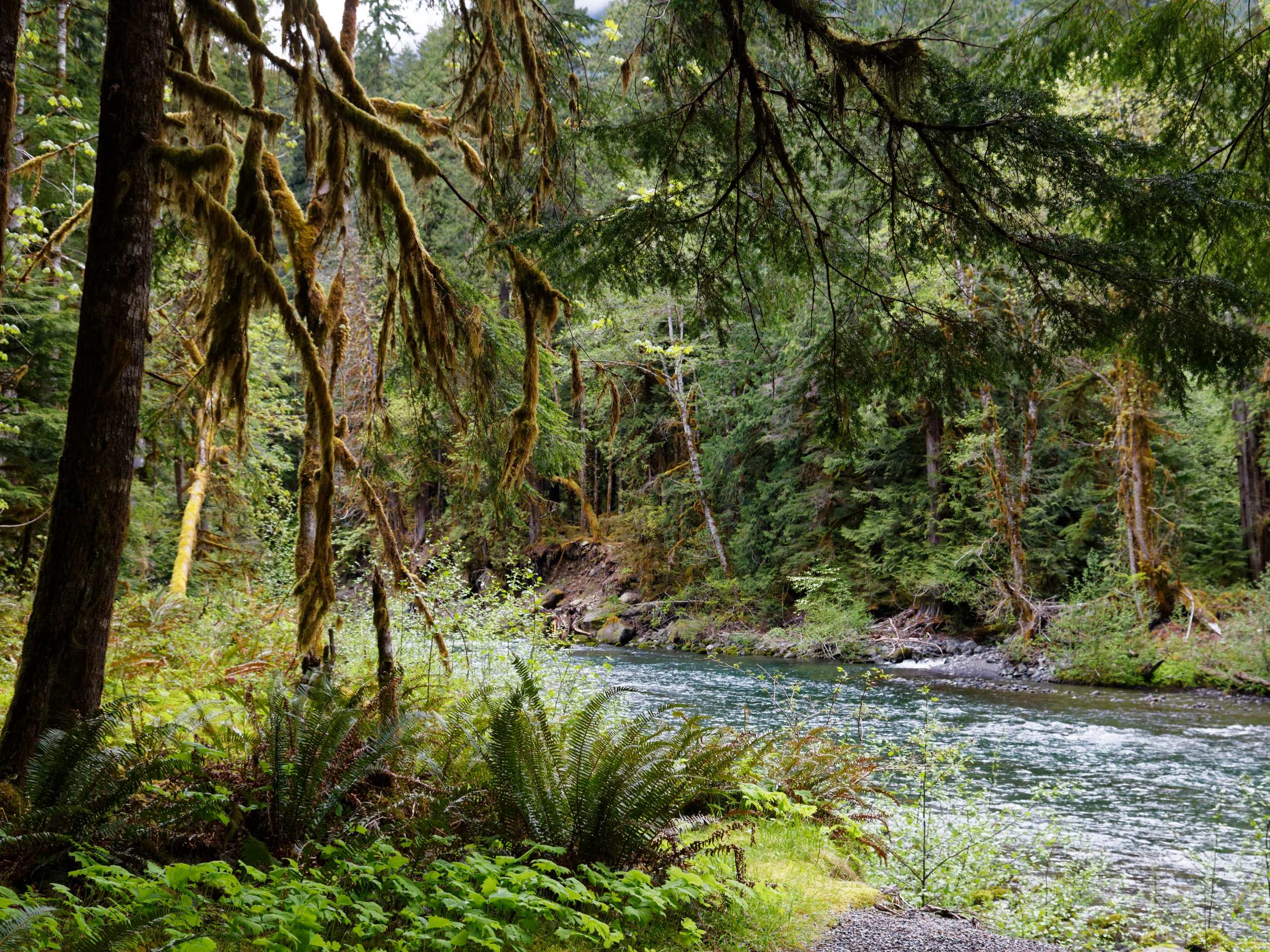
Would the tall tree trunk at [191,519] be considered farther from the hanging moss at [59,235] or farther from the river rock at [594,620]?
the river rock at [594,620]

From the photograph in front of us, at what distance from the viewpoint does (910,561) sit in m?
20.1

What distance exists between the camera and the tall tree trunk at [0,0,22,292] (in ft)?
12.3

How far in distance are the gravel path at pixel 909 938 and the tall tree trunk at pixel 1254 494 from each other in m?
16.1

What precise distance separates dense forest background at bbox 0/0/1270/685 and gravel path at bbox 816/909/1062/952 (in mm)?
2481

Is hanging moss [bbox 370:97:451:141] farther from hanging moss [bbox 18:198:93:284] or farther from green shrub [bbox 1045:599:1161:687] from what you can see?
green shrub [bbox 1045:599:1161:687]

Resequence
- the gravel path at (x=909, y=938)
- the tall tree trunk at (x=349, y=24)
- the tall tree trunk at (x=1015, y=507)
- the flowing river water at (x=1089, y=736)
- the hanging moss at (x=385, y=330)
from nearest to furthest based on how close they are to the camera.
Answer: the gravel path at (x=909, y=938), the hanging moss at (x=385, y=330), the tall tree trunk at (x=349, y=24), the flowing river water at (x=1089, y=736), the tall tree trunk at (x=1015, y=507)

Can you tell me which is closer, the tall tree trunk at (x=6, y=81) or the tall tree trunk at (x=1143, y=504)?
the tall tree trunk at (x=6, y=81)

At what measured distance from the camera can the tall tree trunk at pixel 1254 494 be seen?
16.6 metres

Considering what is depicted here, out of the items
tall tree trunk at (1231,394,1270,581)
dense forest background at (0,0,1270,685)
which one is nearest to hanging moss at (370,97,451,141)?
dense forest background at (0,0,1270,685)

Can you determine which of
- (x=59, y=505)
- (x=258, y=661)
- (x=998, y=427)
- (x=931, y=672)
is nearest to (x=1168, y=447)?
(x=998, y=427)

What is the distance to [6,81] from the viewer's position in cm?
378

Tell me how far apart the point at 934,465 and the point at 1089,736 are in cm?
1072

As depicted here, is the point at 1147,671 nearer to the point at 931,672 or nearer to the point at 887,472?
the point at 931,672

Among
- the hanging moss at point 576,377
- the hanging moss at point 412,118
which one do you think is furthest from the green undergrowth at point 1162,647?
the hanging moss at point 412,118
